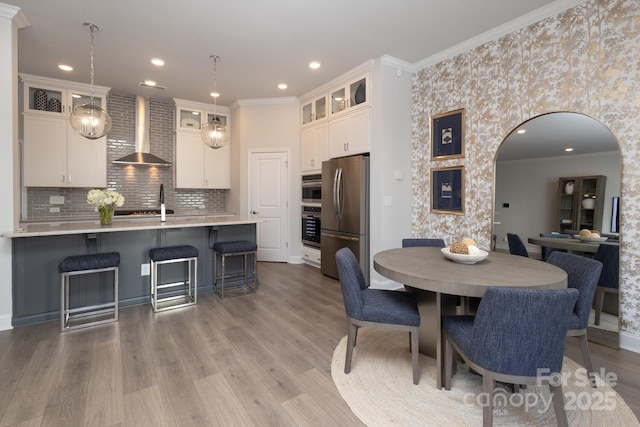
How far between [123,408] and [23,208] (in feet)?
15.2

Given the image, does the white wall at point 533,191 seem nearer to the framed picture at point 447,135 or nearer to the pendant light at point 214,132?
the framed picture at point 447,135

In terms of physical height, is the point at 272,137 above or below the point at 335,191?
above

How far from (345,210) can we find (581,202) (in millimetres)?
2472

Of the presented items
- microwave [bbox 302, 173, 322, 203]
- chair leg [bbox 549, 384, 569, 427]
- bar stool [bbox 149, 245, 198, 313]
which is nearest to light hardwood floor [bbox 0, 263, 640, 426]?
bar stool [bbox 149, 245, 198, 313]

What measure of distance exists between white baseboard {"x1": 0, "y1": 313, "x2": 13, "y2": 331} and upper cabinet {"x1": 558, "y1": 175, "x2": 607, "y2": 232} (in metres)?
5.18

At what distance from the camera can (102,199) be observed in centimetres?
316

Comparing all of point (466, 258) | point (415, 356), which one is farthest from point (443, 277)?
point (415, 356)

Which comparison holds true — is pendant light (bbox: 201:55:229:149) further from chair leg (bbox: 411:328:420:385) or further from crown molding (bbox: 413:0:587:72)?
chair leg (bbox: 411:328:420:385)

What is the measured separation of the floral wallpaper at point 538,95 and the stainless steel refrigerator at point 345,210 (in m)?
0.77

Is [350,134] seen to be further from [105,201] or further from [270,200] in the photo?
[105,201]

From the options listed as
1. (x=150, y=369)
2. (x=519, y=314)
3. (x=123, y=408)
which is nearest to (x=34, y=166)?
(x=150, y=369)

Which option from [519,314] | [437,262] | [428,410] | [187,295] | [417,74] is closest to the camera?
[519,314]

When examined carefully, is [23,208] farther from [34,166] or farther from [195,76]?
[195,76]

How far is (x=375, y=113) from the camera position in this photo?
384cm
